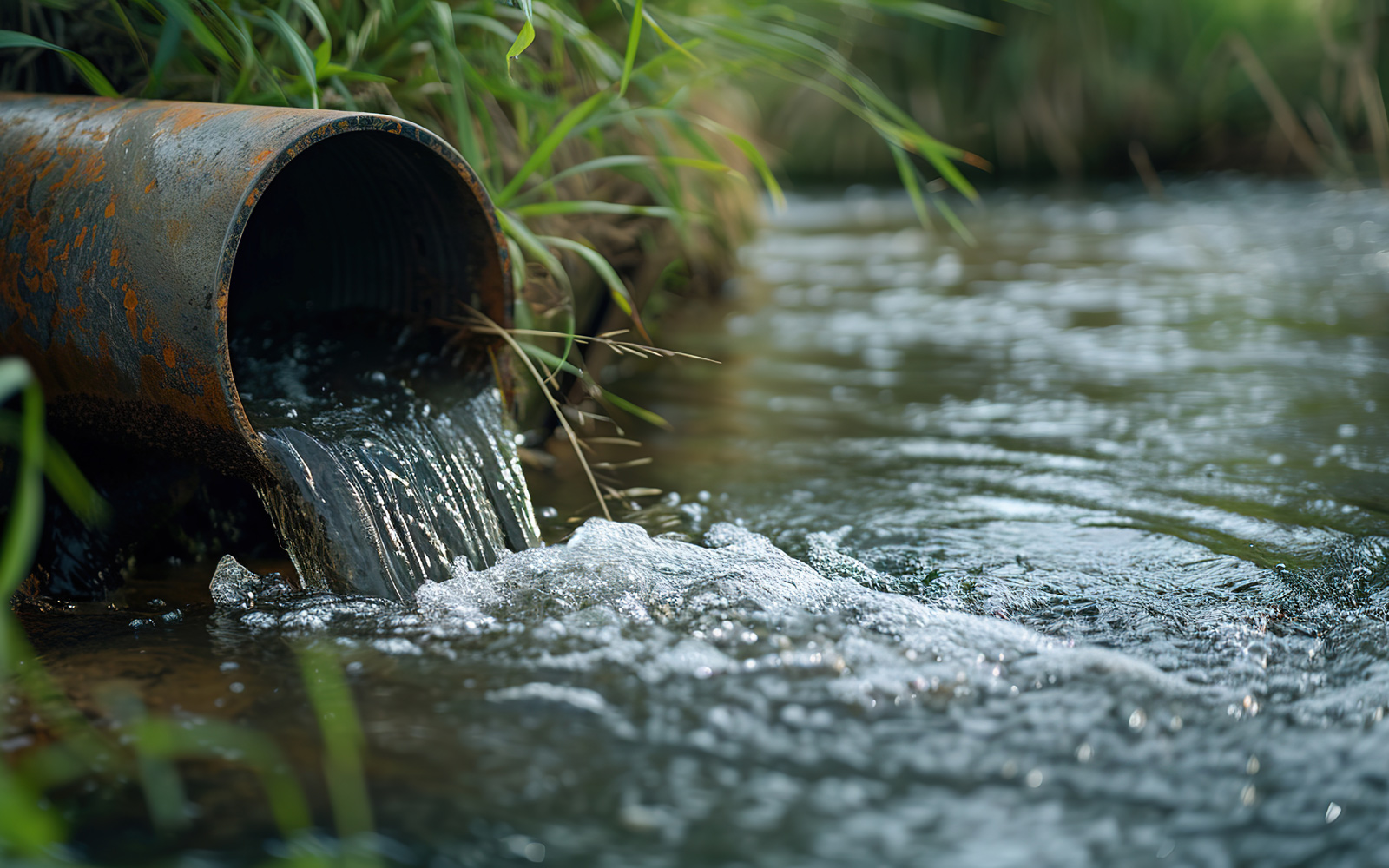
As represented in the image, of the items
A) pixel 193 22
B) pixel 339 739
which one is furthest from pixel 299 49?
pixel 339 739

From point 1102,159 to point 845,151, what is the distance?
2550 mm

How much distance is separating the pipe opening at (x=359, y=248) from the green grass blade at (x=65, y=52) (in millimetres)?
335

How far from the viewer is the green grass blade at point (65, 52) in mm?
1856

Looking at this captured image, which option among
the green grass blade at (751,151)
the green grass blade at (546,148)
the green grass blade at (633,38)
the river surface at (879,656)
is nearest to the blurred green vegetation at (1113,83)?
the green grass blade at (751,151)

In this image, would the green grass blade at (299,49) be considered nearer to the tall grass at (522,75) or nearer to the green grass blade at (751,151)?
the tall grass at (522,75)

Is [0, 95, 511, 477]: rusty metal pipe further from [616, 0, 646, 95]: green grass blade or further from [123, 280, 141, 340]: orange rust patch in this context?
[616, 0, 646, 95]: green grass blade

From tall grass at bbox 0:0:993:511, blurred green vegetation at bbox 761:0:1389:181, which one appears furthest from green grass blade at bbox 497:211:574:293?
blurred green vegetation at bbox 761:0:1389:181

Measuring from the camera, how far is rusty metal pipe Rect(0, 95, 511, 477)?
69.7 inches

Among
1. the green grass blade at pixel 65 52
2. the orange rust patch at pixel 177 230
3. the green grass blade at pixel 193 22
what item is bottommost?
the orange rust patch at pixel 177 230

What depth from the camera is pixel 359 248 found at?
2.45m

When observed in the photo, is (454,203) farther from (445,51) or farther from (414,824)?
(414,824)

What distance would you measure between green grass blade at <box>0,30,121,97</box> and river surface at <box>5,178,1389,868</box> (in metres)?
0.94

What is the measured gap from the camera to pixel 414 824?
126 centimetres

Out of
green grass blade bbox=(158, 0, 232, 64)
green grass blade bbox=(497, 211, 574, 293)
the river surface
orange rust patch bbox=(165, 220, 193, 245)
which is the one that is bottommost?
the river surface
